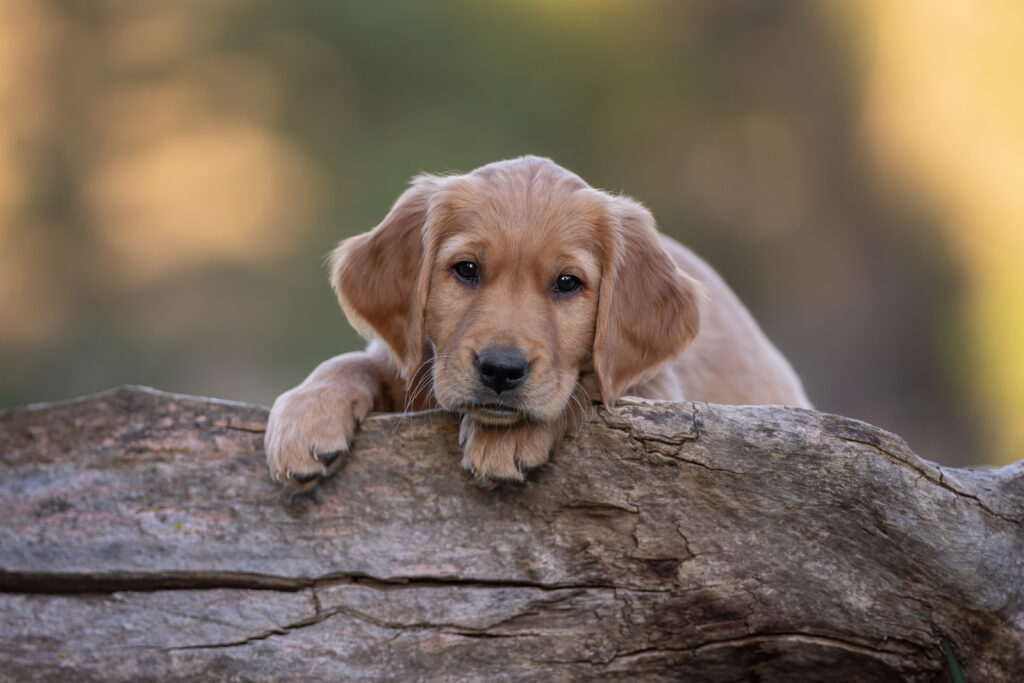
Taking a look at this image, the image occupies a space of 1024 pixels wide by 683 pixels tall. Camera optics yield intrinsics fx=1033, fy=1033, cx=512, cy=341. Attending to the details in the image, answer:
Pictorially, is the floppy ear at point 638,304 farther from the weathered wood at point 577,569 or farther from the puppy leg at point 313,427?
the puppy leg at point 313,427

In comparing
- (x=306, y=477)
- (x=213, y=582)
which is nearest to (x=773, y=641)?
(x=306, y=477)

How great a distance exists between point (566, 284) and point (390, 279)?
0.69m

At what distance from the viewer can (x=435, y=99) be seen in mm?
13797

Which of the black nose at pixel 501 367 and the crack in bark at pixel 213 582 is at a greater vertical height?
the black nose at pixel 501 367

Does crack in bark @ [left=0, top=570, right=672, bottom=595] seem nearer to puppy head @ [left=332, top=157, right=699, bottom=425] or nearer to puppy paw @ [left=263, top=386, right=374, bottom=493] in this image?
puppy paw @ [left=263, top=386, right=374, bottom=493]

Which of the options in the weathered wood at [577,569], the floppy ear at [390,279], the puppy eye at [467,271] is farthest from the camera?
the floppy ear at [390,279]

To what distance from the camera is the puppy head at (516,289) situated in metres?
3.45

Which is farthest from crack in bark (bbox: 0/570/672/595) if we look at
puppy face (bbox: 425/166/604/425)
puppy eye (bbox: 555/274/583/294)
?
puppy eye (bbox: 555/274/583/294)

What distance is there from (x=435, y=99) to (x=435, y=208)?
10222 millimetres

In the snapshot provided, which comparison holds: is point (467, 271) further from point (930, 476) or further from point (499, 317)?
point (930, 476)

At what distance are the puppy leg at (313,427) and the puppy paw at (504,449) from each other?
0.42 m

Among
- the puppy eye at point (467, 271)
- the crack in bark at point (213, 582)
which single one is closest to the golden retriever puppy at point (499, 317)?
the puppy eye at point (467, 271)

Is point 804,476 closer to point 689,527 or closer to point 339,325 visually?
point 689,527

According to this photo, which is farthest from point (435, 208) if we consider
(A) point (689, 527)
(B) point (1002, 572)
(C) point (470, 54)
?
(C) point (470, 54)
